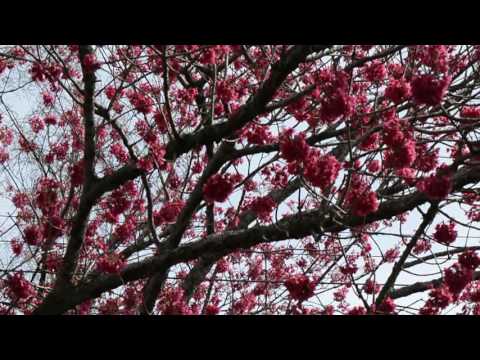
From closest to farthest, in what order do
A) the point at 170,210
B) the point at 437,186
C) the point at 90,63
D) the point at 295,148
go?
the point at 437,186, the point at 295,148, the point at 90,63, the point at 170,210

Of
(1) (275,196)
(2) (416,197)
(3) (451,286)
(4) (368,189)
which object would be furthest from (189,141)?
(3) (451,286)

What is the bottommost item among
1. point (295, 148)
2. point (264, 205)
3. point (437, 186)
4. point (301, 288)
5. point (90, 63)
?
point (301, 288)

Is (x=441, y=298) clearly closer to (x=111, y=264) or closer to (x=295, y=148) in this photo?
(x=295, y=148)

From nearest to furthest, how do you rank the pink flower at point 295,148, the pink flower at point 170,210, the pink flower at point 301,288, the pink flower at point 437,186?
the pink flower at point 437,186 < the pink flower at point 295,148 < the pink flower at point 301,288 < the pink flower at point 170,210

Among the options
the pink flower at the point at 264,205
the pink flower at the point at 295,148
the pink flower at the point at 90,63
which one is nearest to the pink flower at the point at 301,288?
the pink flower at the point at 264,205

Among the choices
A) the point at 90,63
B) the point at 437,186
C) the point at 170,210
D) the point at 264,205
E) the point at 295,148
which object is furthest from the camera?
the point at 170,210

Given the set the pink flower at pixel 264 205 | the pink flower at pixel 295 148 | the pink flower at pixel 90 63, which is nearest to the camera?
the pink flower at pixel 295 148

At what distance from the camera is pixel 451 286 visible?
373 cm

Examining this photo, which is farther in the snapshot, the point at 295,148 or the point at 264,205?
the point at 264,205

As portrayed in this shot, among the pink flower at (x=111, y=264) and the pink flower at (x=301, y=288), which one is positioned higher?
the pink flower at (x=111, y=264)

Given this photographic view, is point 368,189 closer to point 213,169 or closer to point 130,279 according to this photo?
point 213,169

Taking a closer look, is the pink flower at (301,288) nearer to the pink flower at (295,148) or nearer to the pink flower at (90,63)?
the pink flower at (295,148)

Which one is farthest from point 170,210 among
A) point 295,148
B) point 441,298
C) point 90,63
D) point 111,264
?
point 441,298

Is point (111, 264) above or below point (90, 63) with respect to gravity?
below
